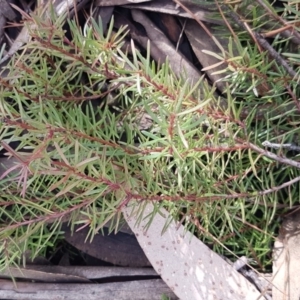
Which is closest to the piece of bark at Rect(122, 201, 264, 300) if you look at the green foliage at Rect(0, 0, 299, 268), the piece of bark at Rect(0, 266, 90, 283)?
the green foliage at Rect(0, 0, 299, 268)

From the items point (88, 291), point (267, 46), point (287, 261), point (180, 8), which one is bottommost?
point (287, 261)

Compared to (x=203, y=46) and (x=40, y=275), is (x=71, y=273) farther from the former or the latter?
(x=203, y=46)

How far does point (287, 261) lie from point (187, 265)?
171 millimetres

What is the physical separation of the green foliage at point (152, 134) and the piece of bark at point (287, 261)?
2 centimetres

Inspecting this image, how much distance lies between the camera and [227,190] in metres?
0.76

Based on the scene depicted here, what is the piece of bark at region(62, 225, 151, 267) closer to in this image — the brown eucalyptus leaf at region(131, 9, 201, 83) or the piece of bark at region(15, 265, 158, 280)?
the piece of bark at region(15, 265, 158, 280)

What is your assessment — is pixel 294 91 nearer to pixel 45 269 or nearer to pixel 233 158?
pixel 233 158

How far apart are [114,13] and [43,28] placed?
185 millimetres

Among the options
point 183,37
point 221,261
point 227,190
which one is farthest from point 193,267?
point 183,37

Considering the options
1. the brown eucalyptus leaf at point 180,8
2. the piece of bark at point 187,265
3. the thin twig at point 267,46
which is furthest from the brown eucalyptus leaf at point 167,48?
the piece of bark at point 187,265

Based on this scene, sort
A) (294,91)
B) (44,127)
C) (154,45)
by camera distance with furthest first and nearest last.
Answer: (154,45)
(294,91)
(44,127)

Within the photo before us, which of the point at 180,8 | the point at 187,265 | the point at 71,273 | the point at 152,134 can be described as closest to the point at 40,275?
the point at 71,273

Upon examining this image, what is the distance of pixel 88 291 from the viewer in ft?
2.97

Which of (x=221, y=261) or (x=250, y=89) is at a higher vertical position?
(x=250, y=89)
